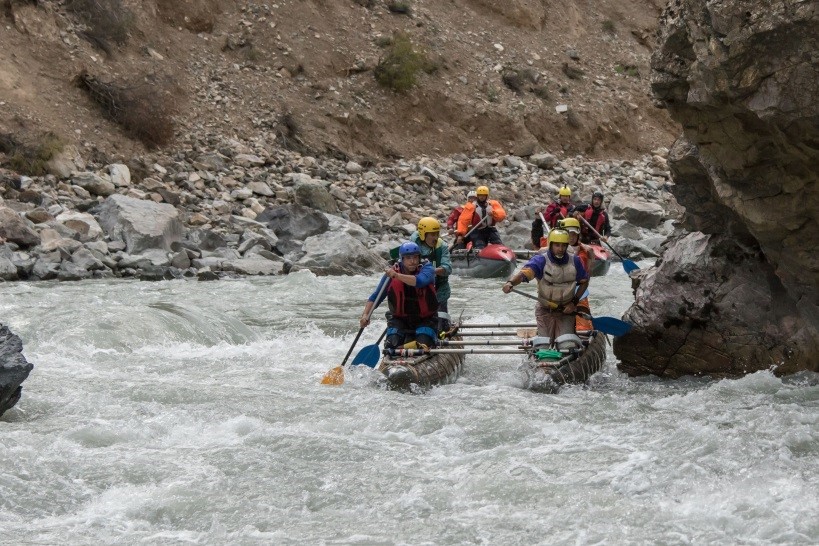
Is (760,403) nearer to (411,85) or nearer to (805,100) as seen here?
(805,100)

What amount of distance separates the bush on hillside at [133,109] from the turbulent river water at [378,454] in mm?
12086

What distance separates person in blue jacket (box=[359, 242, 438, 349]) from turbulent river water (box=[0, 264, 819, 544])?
20.7 inches

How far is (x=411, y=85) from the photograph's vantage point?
26781 millimetres

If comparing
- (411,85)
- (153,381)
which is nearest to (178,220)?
(153,381)

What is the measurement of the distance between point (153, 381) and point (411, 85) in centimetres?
1855

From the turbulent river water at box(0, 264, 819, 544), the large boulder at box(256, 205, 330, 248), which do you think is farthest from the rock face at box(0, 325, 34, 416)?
the large boulder at box(256, 205, 330, 248)

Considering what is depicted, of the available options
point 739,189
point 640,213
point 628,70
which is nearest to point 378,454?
point 739,189

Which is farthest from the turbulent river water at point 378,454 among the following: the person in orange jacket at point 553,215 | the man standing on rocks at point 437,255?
the person in orange jacket at point 553,215

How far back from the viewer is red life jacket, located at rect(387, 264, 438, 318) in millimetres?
9422

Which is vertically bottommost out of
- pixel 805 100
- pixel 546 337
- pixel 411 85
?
pixel 546 337

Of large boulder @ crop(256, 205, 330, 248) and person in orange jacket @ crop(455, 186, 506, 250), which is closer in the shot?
person in orange jacket @ crop(455, 186, 506, 250)

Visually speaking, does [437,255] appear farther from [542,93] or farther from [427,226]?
[542,93]

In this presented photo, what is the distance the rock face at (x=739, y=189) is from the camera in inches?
268

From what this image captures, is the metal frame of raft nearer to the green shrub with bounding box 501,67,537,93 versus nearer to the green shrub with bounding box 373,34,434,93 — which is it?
the green shrub with bounding box 373,34,434,93
